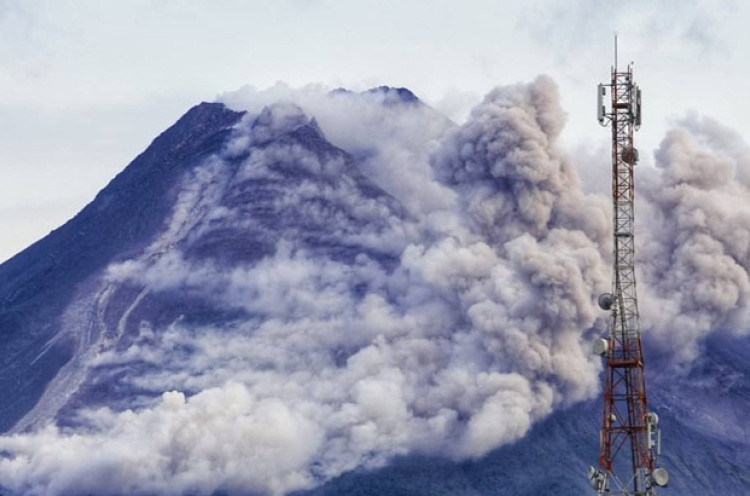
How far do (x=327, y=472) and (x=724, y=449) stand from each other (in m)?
43.4

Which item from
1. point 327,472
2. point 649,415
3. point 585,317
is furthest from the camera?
point 327,472

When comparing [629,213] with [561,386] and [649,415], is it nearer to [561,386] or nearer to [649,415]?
[649,415]

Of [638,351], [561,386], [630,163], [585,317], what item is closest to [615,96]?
[630,163]

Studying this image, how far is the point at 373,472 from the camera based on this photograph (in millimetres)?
194000

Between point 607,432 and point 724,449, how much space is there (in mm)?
94339

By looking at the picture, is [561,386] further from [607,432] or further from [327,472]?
[607,432]

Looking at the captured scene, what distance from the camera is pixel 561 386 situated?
639 feet

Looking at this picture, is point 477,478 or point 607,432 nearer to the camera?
point 607,432

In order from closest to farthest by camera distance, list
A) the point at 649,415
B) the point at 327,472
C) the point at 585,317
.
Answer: the point at 649,415 → the point at 585,317 → the point at 327,472

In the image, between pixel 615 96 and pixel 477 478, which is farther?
pixel 477 478

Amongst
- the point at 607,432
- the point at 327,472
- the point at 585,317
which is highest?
the point at 585,317

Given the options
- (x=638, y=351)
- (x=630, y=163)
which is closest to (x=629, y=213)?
(x=630, y=163)

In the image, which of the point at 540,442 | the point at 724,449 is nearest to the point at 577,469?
the point at 540,442

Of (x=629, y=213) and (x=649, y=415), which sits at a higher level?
(x=629, y=213)
